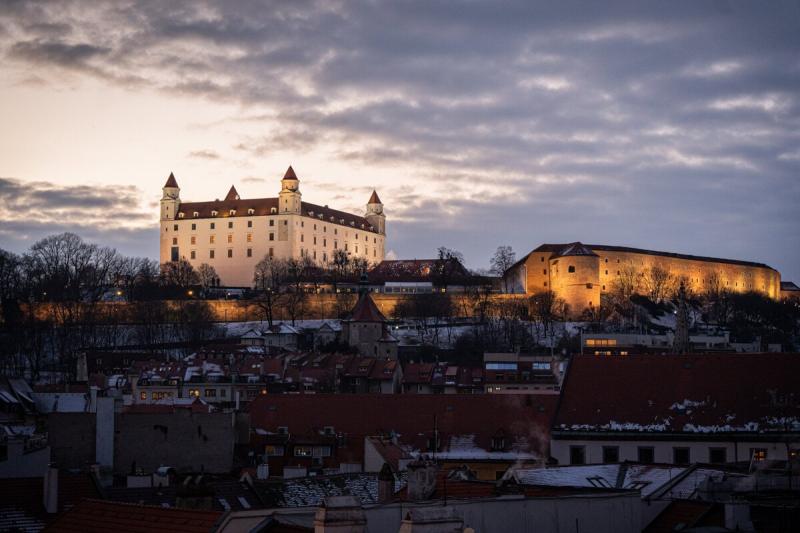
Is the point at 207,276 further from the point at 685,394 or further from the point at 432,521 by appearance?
the point at 432,521

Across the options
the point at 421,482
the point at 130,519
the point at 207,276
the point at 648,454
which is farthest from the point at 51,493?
the point at 207,276

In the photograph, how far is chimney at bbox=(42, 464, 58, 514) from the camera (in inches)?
728

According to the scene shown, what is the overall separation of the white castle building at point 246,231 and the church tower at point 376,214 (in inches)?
497

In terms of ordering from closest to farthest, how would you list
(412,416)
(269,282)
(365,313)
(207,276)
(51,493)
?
(51,493) → (412,416) → (365,313) → (269,282) → (207,276)

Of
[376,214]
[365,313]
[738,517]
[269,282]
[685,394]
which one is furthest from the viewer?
[376,214]

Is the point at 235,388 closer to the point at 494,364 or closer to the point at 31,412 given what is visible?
the point at 494,364

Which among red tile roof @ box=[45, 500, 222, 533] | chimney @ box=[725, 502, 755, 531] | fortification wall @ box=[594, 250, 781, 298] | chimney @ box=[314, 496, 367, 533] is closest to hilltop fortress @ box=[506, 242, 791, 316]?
fortification wall @ box=[594, 250, 781, 298]

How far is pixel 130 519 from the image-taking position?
539 inches

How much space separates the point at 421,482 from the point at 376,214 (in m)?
159

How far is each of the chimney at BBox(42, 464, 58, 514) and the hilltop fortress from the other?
114777 millimetres

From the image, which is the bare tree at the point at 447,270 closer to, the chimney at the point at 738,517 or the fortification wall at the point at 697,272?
the fortification wall at the point at 697,272

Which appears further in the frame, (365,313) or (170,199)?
(170,199)

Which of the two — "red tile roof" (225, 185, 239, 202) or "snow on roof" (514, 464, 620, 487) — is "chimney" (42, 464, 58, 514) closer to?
"snow on roof" (514, 464, 620, 487)

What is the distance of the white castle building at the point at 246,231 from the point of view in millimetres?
151375
